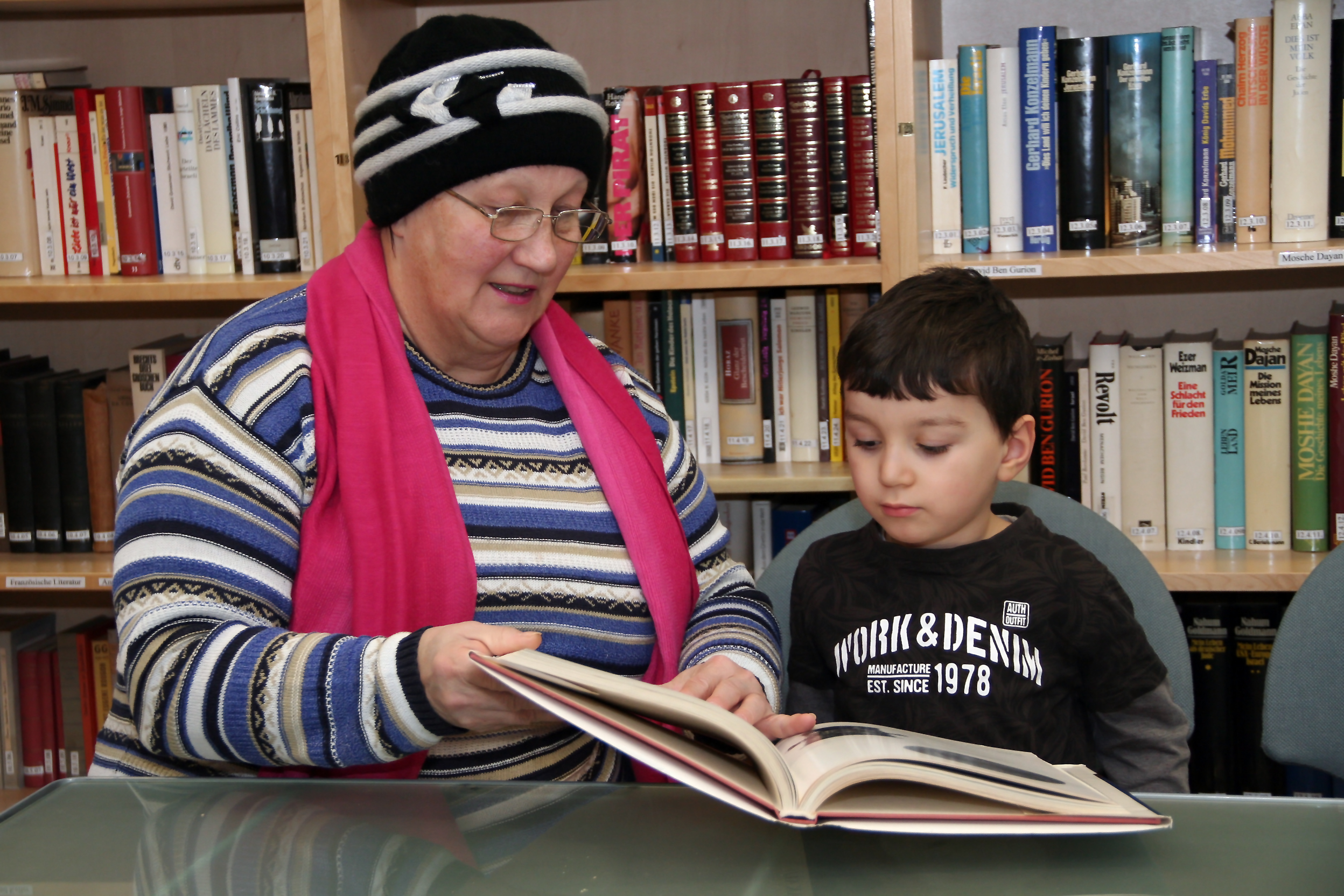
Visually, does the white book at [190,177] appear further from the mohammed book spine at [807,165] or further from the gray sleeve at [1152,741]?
the gray sleeve at [1152,741]

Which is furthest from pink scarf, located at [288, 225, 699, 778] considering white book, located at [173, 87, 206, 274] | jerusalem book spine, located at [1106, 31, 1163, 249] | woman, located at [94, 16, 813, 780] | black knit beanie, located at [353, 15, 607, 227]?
jerusalem book spine, located at [1106, 31, 1163, 249]

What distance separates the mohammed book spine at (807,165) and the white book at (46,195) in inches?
47.8

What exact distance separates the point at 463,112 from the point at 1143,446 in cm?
121

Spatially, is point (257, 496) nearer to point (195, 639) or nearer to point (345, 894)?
point (195, 639)

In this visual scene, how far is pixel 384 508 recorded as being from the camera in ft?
3.59

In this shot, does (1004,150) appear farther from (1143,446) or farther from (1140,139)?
(1143,446)

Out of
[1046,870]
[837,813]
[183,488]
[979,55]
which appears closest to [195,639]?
[183,488]

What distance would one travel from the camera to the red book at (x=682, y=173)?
184cm

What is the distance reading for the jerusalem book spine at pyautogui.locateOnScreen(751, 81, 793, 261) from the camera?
181 centimetres

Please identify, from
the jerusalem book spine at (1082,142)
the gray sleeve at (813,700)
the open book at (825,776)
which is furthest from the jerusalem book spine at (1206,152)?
the open book at (825,776)

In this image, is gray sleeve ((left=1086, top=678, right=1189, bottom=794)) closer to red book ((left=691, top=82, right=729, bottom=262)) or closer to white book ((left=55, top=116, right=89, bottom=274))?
red book ((left=691, top=82, right=729, bottom=262))

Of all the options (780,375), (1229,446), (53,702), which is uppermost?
(780,375)

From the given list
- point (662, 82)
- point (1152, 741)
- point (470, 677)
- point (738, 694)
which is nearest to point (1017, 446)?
point (1152, 741)

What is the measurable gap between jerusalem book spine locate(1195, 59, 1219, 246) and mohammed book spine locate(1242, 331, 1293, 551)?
19 cm
